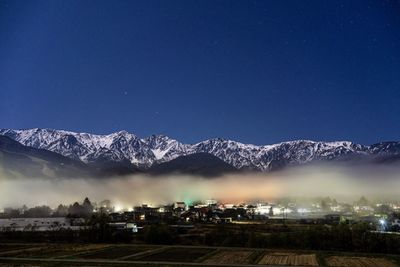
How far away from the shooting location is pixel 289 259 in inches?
3255

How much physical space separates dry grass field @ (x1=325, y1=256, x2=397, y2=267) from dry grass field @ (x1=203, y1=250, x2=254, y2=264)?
15.2 m

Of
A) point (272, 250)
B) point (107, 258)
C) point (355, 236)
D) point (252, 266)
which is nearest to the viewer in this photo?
point (252, 266)

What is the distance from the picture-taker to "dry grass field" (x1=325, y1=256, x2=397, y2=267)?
77000mm

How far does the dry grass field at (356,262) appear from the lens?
77.0 meters

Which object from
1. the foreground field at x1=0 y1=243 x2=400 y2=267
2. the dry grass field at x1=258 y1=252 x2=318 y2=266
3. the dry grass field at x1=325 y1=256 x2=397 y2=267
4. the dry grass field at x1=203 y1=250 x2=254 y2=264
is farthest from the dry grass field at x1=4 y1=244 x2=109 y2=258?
the dry grass field at x1=325 y1=256 x2=397 y2=267

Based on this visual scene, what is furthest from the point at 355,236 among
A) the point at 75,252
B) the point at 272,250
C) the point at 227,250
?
the point at 75,252

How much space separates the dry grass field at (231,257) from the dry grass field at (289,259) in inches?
138

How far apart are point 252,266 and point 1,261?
44126 millimetres

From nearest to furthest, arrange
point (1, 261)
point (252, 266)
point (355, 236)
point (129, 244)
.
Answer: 1. point (252, 266)
2. point (1, 261)
3. point (355, 236)
4. point (129, 244)

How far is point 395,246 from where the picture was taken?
99000 mm

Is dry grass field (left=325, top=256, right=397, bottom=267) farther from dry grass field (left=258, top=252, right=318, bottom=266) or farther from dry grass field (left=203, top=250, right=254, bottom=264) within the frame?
dry grass field (left=203, top=250, right=254, bottom=264)

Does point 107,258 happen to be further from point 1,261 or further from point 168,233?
point 168,233

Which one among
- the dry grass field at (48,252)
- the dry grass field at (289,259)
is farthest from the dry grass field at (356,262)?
the dry grass field at (48,252)

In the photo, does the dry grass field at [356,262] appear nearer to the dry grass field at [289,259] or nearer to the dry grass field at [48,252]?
the dry grass field at [289,259]
